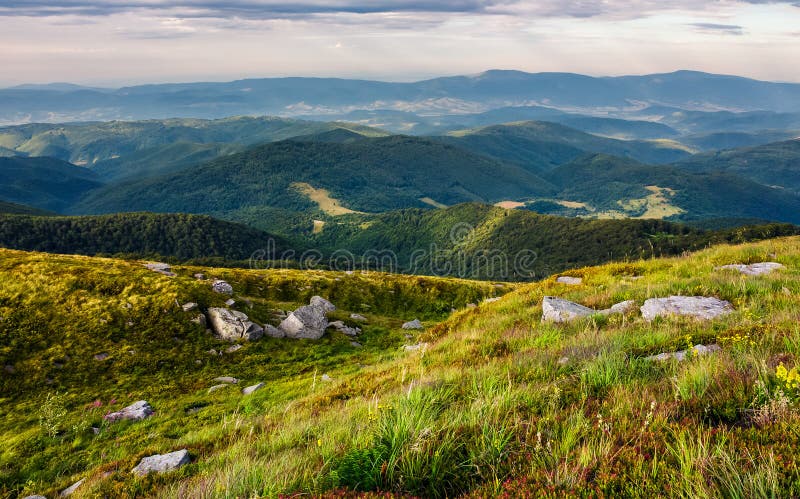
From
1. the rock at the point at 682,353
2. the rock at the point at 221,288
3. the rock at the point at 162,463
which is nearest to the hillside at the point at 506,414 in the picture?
the rock at the point at 682,353

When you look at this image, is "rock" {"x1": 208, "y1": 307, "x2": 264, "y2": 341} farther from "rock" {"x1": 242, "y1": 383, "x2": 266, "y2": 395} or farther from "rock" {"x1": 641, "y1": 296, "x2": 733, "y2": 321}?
"rock" {"x1": 641, "y1": 296, "x2": 733, "y2": 321}

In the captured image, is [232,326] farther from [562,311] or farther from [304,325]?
[562,311]

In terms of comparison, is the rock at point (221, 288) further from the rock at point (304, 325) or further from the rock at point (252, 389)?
the rock at point (252, 389)

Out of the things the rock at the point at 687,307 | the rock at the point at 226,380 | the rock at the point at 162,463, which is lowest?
the rock at the point at 226,380

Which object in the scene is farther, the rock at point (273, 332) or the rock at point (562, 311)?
the rock at point (273, 332)

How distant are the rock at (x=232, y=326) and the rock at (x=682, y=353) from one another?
27.0m

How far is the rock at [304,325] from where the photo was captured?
102 feet

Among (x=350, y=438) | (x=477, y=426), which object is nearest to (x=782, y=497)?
(x=477, y=426)

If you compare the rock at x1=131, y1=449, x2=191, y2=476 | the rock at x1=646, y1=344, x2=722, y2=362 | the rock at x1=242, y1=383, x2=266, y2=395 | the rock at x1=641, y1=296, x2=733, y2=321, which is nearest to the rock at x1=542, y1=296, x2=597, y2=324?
the rock at x1=641, y1=296, x2=733, y2=321

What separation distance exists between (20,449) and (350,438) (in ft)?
56.9

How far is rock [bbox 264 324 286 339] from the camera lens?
30438mm

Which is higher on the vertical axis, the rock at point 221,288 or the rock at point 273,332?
the rock at point 221,288

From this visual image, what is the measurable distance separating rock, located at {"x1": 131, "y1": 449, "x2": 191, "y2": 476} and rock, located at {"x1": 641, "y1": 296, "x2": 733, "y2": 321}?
11.1 m

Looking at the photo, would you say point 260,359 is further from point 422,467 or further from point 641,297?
point 422,467
